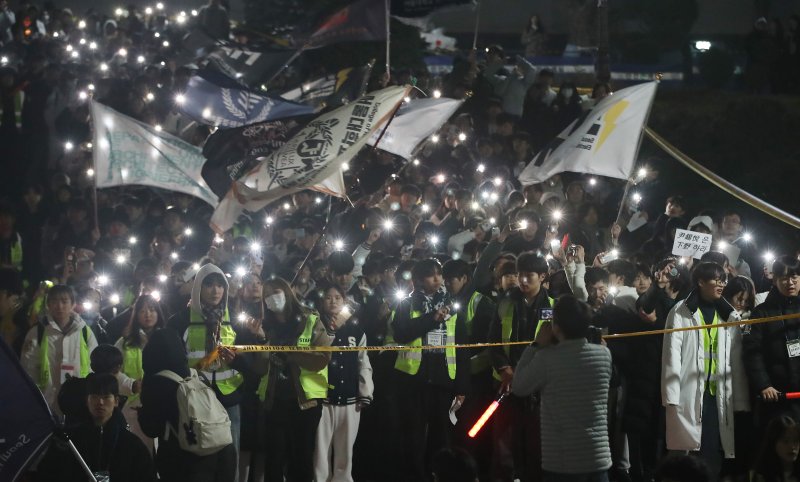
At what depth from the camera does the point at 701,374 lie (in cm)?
1032

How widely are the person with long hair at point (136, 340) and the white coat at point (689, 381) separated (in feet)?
15.1

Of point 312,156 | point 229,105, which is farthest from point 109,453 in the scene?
point 229,105

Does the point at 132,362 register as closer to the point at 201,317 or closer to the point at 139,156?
the point at 201,317

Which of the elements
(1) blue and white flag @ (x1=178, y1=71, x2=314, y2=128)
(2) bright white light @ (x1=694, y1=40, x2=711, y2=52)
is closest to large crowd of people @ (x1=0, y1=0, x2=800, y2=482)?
(1) blue and white flag @ (x1=178, y1=71, x2=314, y2=128)

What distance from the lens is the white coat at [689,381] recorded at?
33.4ft

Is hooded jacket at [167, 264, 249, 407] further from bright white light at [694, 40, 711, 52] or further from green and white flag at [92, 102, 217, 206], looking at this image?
bright white light at [694, 40, 711, 52]

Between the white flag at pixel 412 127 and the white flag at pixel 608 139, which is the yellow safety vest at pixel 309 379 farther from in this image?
the white flag at pixel 412 127

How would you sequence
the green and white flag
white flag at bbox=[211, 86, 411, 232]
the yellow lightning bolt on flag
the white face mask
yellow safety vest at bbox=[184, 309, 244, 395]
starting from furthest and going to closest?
the green and white flag
the yellow lightning bolt on flag
white flag at bbox=[211, 86, 411, 232]
the white face mask
yellow safety vest at bbox=[184, 309, 244, 395]

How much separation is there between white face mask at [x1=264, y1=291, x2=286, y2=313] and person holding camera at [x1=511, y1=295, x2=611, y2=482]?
3.63 m

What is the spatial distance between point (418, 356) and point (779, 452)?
3409 millimetres

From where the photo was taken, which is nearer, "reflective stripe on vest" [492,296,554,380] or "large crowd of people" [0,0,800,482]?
"large crowd of people" [0,0,800,482]

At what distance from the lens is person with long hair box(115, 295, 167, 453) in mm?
11141

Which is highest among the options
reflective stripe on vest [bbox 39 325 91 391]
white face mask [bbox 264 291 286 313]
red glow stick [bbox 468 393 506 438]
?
white face mask [bbox 264 291 286 313]

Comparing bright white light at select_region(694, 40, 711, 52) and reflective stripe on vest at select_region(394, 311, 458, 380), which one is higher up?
bright white light at select_region(694, 40, 711, 52)
